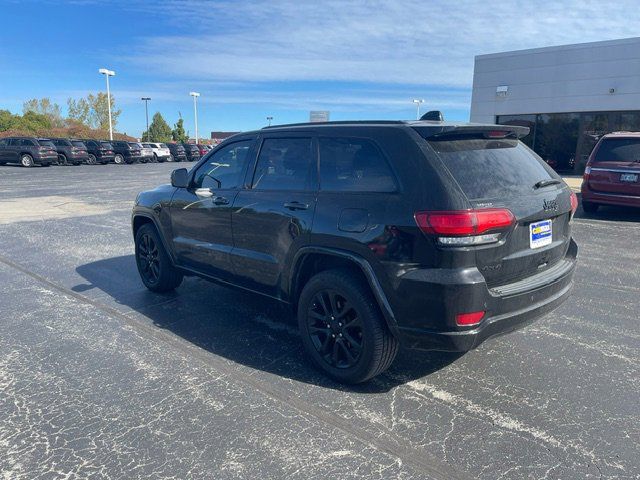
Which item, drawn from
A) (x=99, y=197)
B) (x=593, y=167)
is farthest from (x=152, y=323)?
(x=99, y=197)

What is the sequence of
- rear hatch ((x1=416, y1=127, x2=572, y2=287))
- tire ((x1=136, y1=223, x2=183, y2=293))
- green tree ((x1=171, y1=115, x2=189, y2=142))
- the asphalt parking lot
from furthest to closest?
green tree ((x1=171, y1=115, x2=189, y2=142))
tire ((x1=136, y1=223, x2=183, y2=293))
rear hatch ((x1=416, y1=127, x2=572, y2=287))
the asphalt parking lot

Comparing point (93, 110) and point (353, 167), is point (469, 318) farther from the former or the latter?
point (93, 110)

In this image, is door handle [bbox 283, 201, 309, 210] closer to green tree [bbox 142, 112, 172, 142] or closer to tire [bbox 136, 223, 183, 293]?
tire [bbox 136, 223, 183, 293]

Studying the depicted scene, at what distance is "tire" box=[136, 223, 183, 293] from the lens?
523 centimetres

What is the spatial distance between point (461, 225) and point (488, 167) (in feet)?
2.10

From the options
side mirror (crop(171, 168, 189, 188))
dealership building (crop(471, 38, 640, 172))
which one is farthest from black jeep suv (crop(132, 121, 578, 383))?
dealership building (crop(471, 38, 640, 172))

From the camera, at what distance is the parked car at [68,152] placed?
109 ft

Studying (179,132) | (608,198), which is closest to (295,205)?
(608,198)

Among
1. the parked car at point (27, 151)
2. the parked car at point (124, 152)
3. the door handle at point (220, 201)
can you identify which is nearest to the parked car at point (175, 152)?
the parked car at point (124, 152)

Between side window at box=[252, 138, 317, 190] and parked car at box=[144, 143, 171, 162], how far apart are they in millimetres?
40828

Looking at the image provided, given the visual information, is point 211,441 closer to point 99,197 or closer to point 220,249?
point 220,249

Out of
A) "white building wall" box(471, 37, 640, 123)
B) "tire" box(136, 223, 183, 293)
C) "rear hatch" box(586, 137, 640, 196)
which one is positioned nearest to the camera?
"tire" box(136, 223, 183, 293)

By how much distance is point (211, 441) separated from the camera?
9.05 feet

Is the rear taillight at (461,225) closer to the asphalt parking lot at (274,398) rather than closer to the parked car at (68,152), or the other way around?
the asphalt parking lot at (274,398)
